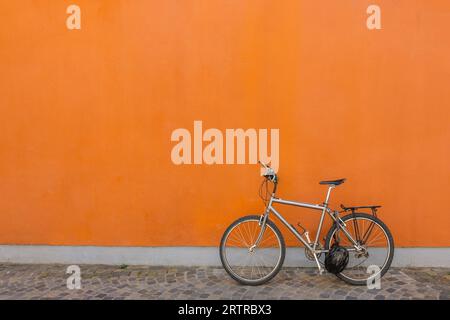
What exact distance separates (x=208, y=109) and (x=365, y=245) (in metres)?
2.58

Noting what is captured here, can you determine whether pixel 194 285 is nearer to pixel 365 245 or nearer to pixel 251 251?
pixel 251 251

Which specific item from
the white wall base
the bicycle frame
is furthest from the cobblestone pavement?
the bicycle frame

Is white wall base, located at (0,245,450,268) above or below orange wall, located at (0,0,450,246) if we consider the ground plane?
below

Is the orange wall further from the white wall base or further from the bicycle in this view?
the bicycle

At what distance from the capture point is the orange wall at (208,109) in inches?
178

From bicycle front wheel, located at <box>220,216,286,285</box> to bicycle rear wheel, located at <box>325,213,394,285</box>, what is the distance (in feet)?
2.25

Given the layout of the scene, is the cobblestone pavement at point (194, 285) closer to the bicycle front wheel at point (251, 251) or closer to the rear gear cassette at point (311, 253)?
the bicycle front wheel at point (251, 251)

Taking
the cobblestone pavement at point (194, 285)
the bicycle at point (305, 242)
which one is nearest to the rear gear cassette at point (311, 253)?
the bicycle at point (305, 242)

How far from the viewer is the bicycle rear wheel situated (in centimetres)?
418

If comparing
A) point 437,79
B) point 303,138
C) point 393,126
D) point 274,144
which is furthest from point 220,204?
point 437,79

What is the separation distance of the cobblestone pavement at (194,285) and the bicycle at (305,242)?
0.17 metres

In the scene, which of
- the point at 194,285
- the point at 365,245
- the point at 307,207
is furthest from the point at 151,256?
the point at 365,245

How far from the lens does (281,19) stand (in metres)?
4.53

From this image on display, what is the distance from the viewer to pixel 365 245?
4184 millimetres
